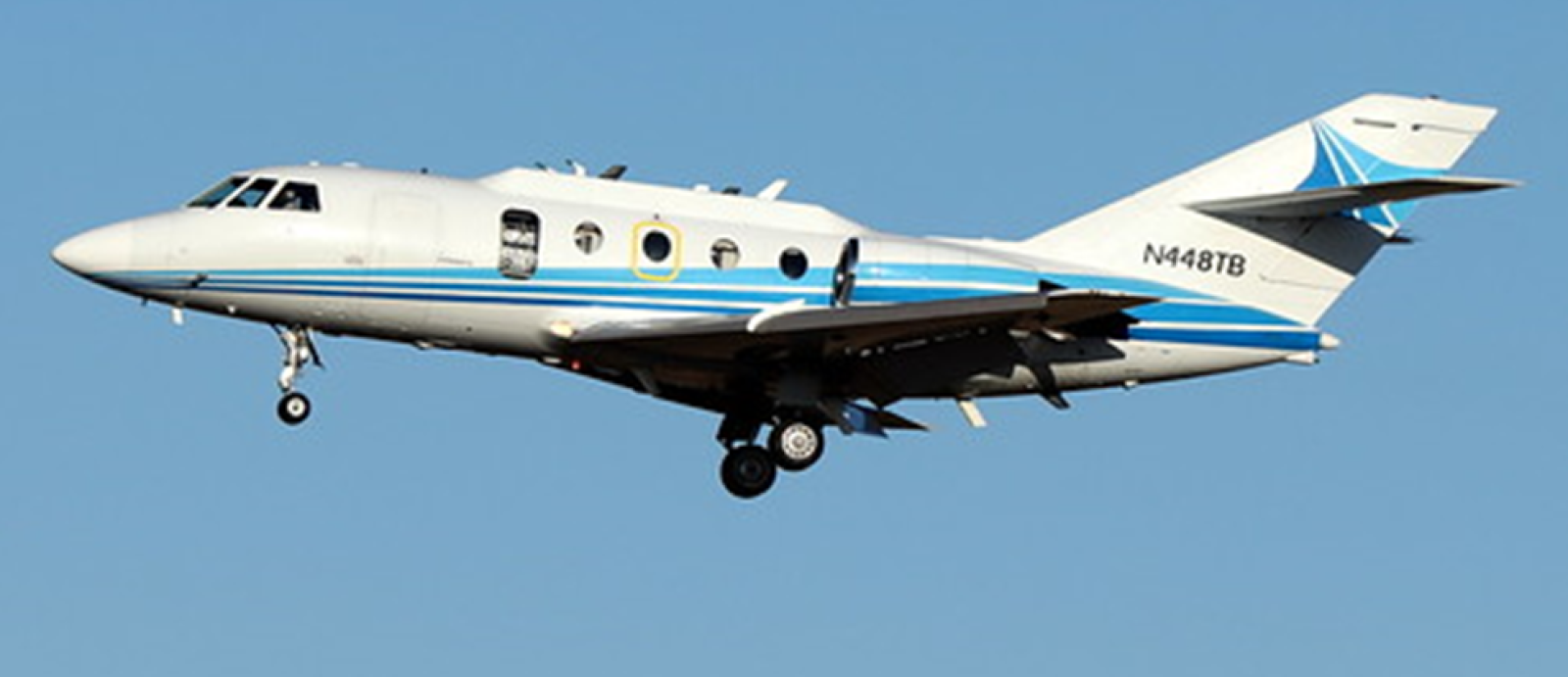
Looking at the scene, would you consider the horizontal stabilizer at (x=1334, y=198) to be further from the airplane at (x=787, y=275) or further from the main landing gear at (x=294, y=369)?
the main landing gear at (x=294, y=369)

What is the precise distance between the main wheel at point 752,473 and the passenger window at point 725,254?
2.72m

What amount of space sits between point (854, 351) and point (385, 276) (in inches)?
236

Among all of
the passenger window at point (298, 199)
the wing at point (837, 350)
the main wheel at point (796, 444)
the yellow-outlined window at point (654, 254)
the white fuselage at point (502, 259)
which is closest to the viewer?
the wing at point (837, 350)

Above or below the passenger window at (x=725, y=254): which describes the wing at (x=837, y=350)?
below

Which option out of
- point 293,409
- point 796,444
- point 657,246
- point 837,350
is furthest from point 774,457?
point 293,409

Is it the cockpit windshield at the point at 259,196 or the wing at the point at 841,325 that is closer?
the wing at the point at 841,325

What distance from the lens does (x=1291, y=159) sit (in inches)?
1443

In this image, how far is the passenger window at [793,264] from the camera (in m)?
34.3

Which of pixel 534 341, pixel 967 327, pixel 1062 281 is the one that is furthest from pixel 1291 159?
pixel 534 341

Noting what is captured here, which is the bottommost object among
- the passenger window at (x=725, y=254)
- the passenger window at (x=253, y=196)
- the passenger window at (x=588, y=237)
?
the passenger window at (x=725, y=254)

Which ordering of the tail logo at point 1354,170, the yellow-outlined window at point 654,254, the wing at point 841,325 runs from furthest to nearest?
the tail logo at point 1354,170, the yellow-outlined window at point 654,254, the wing at point 841,325

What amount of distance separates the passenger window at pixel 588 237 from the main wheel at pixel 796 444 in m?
3.51

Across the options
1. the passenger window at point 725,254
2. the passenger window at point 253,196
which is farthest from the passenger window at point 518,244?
the passenger window at point 253,196

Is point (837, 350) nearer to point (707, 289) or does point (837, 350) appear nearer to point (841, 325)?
point (841, 325)
